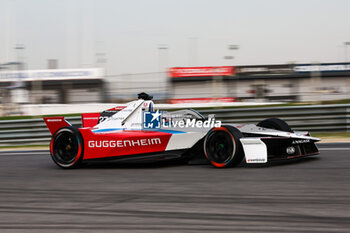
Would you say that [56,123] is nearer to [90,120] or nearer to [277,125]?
[90,120]

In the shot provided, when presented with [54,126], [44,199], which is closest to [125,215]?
[44,199]

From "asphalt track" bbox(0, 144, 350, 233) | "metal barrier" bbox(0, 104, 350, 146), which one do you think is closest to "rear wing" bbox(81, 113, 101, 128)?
"asphalt track" bbox(0, 144, 350, 233)

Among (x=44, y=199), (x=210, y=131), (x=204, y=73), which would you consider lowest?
(x=44, y=199)

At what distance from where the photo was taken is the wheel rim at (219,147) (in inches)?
278

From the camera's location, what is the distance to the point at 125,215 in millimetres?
4395

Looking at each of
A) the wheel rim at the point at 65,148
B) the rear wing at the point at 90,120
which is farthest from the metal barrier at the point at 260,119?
the wheel rim at the point at 65,148

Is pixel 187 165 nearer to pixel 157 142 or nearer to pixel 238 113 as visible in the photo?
pixel 157 142

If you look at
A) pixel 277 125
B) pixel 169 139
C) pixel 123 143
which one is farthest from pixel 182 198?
pixel 277 125

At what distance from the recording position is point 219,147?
23.5ft

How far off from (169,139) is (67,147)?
6.34 feet

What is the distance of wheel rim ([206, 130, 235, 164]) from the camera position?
7.05 m

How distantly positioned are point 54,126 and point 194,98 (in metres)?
13.1

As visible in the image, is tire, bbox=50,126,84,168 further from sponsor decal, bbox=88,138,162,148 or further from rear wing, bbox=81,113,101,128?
rear wing, bbox=81,113,101,128

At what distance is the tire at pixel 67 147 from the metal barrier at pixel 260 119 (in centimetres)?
548
